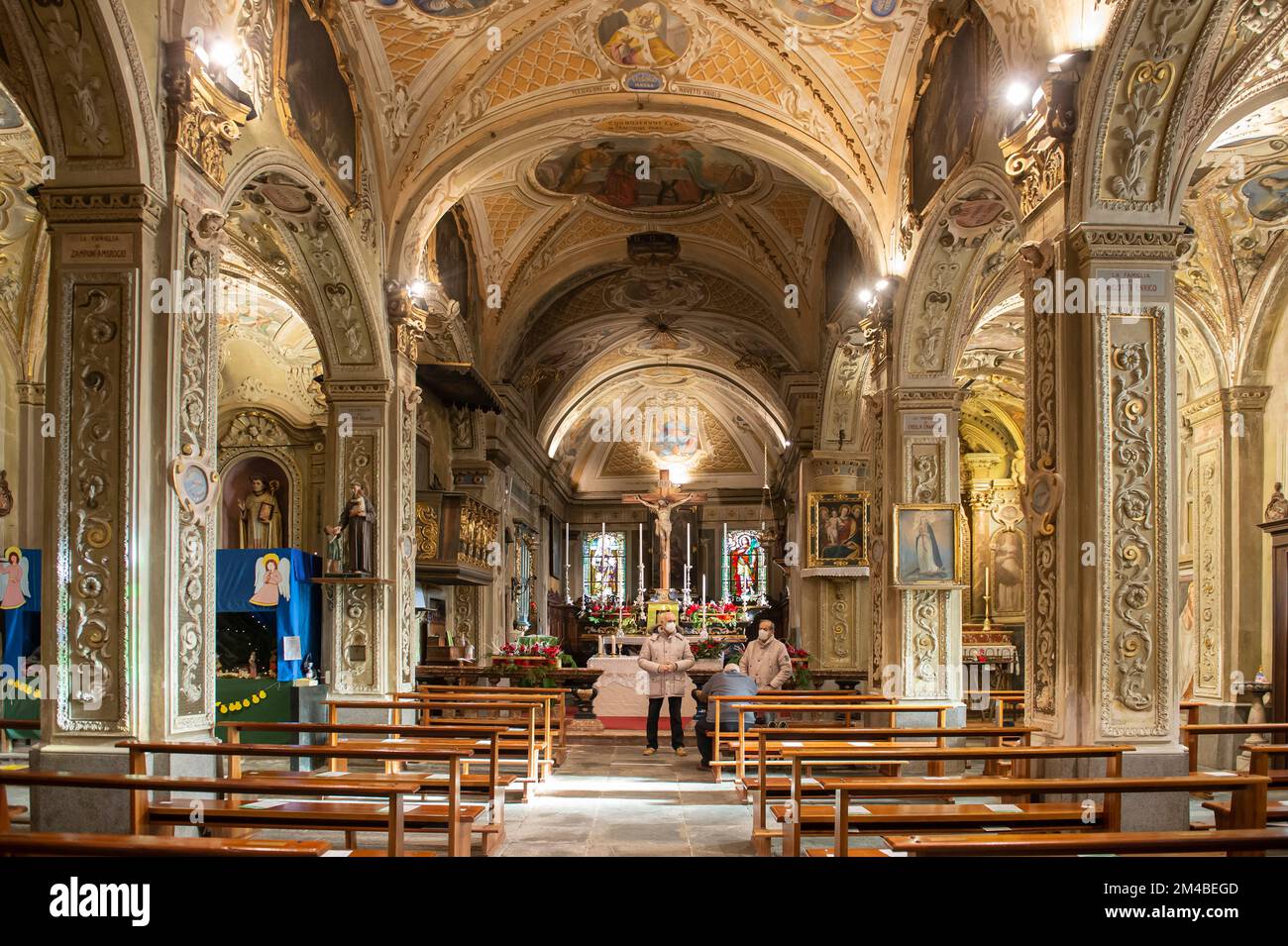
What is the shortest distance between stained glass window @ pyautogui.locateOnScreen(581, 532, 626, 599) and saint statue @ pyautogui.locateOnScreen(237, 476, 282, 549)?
64.5ft

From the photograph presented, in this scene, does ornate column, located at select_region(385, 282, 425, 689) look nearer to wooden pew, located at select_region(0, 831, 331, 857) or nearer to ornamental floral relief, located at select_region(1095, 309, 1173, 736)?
ornamental floral relief, located at select_region(1095, 309, 1173, 736)

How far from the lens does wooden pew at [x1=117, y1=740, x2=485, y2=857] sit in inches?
238

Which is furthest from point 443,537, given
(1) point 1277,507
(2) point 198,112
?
(1) point 1277,507

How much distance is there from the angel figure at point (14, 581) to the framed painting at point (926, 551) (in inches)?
391

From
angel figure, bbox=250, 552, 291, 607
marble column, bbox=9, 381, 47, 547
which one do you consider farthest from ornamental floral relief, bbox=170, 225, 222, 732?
marble column, bbox=9, 381, 47, 547

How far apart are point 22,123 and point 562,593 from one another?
2598 centimetres

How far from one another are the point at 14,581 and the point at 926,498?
10532mm

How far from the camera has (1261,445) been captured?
15.8 meters

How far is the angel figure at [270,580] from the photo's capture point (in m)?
14.0

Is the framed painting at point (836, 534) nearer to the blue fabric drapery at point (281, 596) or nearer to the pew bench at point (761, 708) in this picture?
the pew bench at point (761, 708)

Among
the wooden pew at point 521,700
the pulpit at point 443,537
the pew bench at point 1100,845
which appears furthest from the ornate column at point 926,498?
the pew bench at point 1100,845

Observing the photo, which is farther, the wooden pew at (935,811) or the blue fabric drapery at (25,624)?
the blue fabric drapery at (25,624)

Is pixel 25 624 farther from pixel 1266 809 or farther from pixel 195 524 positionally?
pixel 1266 809
